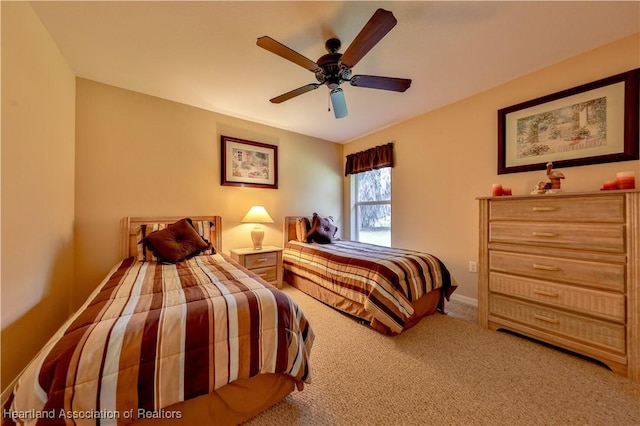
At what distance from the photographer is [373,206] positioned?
4027mm

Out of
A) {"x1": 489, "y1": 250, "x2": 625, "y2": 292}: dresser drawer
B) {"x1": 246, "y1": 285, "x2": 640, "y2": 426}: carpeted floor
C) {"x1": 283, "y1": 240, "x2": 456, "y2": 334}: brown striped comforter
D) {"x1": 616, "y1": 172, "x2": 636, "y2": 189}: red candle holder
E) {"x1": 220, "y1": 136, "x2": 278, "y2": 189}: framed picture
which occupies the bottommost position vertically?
{"x1": 246, "y1": 285, "x2": 640, "y2": 426}: carpeted floor

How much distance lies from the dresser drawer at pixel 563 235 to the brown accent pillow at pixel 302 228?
2.26 meters

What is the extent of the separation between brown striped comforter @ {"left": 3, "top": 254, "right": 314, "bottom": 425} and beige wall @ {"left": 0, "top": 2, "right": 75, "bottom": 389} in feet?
1.79

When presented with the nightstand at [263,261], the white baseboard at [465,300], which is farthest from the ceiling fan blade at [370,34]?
the white baseboard at [465,300]

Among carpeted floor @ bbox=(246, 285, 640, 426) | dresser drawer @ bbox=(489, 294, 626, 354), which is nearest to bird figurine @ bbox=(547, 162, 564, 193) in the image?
dresser drawer @ bbox=(489, 294, 626, 354)

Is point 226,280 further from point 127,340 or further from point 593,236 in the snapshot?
point 593,236

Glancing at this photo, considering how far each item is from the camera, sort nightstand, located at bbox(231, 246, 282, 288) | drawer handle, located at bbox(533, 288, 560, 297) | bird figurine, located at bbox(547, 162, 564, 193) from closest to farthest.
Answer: drawer handle, located at bbox(533, 288, 560, 297) < bird figurine, located at bbox(547, 162, 564, 193) < nightstand, located at bbox(231, 246, 282, 288)

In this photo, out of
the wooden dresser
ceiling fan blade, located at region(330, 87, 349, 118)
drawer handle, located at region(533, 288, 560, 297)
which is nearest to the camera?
the wooden dresser

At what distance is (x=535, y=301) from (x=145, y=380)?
263 cm

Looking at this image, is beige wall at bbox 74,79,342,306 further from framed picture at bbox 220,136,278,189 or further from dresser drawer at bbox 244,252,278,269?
dresser drawer at bbox 244,252,278,269

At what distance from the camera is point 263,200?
136 inches

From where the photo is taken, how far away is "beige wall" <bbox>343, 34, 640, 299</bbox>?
1.92 meters

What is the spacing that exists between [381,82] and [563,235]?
1846 millimetres

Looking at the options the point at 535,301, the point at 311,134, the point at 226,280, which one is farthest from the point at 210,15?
the point at 535,301
